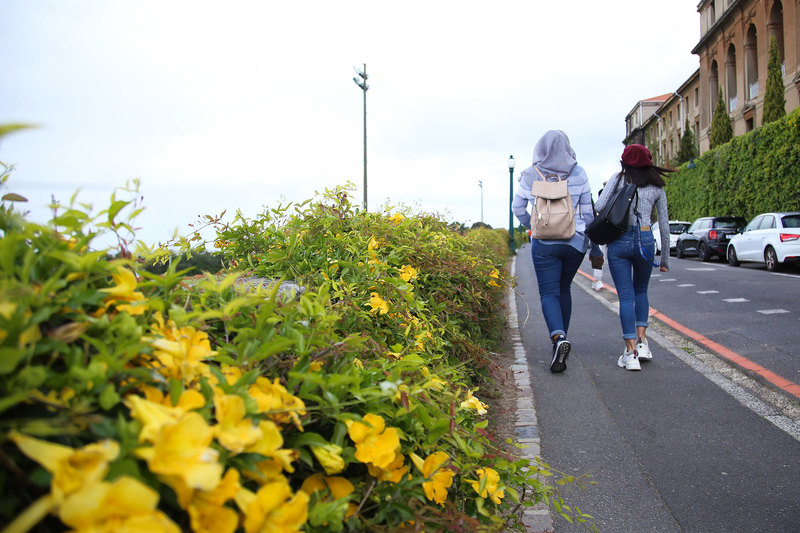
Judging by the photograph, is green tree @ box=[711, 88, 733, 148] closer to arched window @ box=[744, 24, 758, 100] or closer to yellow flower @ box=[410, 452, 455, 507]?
arched window @ box=[744, 24, 758, 100]

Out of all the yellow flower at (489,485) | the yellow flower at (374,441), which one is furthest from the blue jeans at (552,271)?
the yellow flower at (374,441)

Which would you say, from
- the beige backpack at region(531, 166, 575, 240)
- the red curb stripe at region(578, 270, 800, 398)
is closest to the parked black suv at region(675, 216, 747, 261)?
the red curb stripe at region(578, 270, 800, 398)

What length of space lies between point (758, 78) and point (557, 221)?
33.3 m

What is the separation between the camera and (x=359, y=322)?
179 cm

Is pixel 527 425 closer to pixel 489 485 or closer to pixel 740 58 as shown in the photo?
pixel 489 485

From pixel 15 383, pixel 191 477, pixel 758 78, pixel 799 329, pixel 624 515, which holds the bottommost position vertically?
pixel 624 515

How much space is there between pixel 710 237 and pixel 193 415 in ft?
72.1

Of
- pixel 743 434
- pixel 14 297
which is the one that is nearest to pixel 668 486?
pixel 743 434

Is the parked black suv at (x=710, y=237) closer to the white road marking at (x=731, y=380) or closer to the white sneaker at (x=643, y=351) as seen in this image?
the white road marking at (x=731, y=380)

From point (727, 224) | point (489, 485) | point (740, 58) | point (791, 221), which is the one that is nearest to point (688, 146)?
point (740, 58)

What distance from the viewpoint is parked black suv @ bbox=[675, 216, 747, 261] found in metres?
19.1

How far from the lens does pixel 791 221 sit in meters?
14.2

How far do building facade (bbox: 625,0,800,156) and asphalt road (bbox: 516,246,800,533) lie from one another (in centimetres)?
2673

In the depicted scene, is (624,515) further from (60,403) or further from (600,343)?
(600,343)
